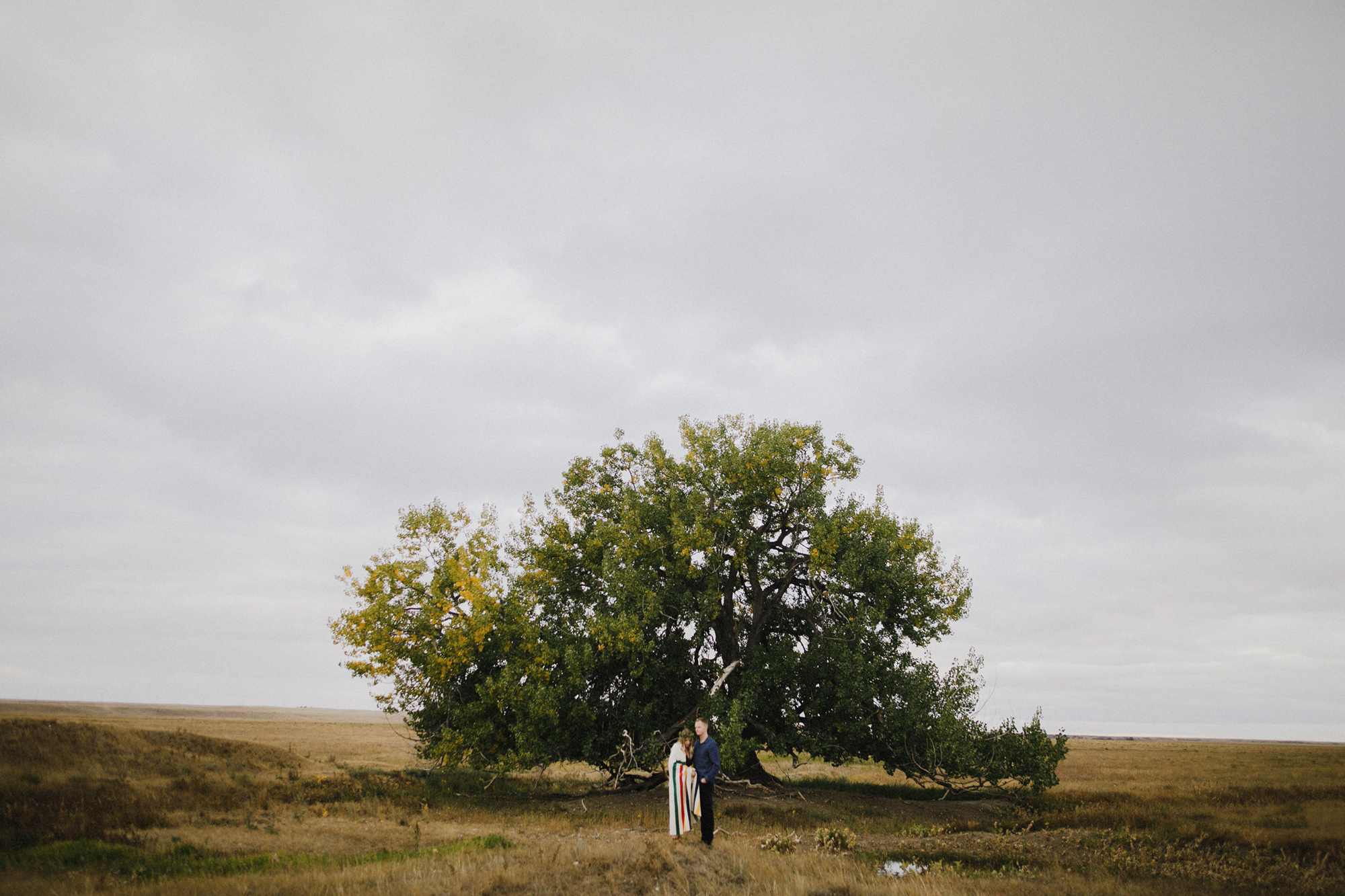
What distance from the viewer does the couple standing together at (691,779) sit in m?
14.5

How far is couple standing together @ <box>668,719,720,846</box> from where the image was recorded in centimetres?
1453

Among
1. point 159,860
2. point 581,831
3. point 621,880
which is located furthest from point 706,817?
point 159,860

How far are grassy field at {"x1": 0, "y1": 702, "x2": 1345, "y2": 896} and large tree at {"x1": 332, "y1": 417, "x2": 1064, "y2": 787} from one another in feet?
7.09

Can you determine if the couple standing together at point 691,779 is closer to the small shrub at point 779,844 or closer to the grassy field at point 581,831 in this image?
the grassy field at point 581,831

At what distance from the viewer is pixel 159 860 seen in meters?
13.6

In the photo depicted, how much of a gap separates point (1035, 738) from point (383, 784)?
75.0 ft

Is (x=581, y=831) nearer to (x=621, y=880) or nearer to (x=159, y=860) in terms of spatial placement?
(x=621, y=880)

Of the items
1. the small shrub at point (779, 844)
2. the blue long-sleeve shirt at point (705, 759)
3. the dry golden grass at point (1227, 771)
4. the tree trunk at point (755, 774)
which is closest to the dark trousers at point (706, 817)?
the blue long-sleeve shirt at point (705, 759)

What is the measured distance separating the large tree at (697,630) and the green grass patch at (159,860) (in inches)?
319

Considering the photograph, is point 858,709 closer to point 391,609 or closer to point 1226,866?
point 1226,866

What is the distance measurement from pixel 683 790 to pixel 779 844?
2.83 metres

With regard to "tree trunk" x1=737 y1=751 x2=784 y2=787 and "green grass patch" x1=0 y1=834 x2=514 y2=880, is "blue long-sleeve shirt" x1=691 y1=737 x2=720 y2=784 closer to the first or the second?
"green grass patch" x1=0 y1=834 x2=514 y2=880

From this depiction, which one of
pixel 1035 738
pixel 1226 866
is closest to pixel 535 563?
pixel 1035 738

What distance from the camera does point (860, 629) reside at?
24234 millimetres
